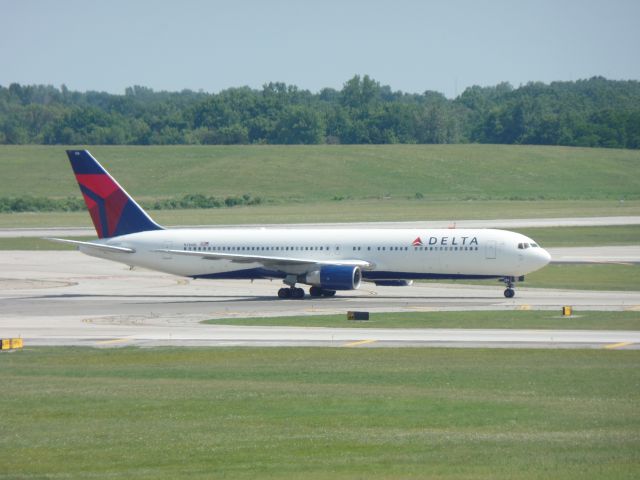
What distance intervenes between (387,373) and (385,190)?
128 m

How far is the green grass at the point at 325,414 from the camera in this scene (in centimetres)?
2123

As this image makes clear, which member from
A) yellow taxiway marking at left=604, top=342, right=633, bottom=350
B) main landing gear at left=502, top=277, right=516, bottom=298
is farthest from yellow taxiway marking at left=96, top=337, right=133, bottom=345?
main landing gear at left=502, top=277, right=516, bottom=298

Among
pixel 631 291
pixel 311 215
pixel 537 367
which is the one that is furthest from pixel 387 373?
pixel 311 215

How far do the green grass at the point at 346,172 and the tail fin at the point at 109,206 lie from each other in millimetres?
89123

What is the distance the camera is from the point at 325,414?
85.5ft

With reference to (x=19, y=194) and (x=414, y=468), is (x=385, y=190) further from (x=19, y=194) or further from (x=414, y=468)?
(x=414, y=468)

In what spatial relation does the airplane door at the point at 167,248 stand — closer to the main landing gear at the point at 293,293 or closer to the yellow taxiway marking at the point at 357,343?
the main landing gear at the point at 293,293

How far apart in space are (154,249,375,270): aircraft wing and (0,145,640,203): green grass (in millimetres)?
91669

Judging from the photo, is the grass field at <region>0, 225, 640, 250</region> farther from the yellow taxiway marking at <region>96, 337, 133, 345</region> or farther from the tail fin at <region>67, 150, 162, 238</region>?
the yellow taxiway marking at <region>96, 337, 133, 345</region>

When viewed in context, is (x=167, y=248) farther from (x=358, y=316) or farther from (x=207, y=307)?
(x=358, y=316)

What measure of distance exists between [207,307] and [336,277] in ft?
20.9

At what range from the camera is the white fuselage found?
180 ft

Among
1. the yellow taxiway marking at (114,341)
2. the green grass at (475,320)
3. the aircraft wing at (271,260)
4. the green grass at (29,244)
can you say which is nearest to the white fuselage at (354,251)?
the aircraft wing at (271,260)

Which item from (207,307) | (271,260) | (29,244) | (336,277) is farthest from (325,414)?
(29,244)
